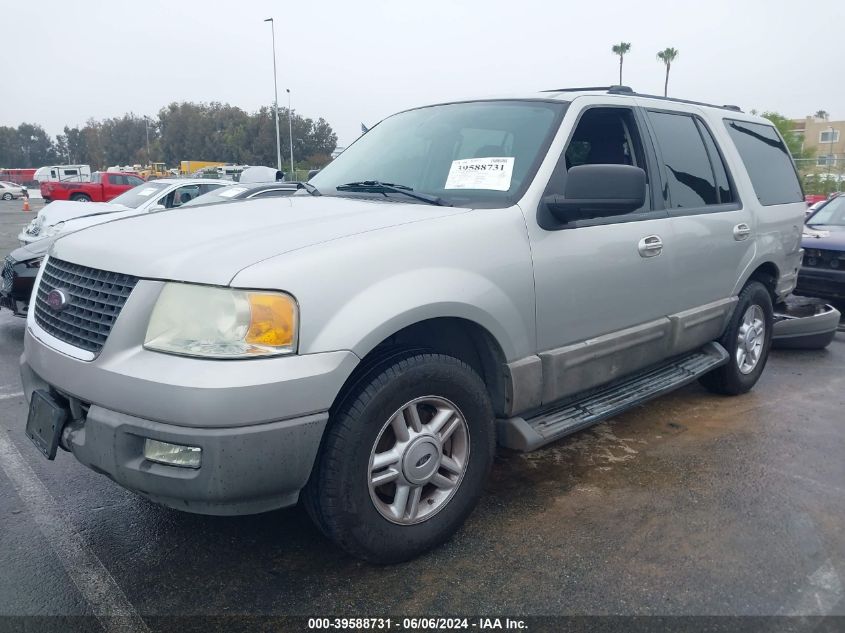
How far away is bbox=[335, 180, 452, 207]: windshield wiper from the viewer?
3.01 metres

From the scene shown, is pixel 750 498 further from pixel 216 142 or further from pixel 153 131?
pixel 153 131

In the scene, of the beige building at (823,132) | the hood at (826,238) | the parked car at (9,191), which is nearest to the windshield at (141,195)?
the hood at (826,238)

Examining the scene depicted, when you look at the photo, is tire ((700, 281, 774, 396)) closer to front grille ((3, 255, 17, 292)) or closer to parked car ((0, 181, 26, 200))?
front grille ((3, 255, 17, 292))

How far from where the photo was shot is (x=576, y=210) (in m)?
2.91

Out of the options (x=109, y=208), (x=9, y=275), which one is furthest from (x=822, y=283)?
(x=109, y=208)

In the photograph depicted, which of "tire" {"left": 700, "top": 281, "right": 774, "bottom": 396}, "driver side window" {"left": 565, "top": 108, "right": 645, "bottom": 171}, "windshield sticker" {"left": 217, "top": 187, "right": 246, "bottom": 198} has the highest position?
"driver side window" {"left": 565, "top": 108, "right": 645, "bottom": 171}

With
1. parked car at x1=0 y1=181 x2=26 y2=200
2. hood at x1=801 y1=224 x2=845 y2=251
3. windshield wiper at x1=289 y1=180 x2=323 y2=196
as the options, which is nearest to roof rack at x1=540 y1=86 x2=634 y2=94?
windshield wiper at x1=289 y1=180 x2=323 y2=196

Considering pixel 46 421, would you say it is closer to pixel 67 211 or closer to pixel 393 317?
pixel 393 317

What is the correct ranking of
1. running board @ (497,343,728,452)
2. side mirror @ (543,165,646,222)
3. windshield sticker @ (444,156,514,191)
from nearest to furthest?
side mirror @ (543,165,646,222), running board @ (497,343,728,452), windshield sticker @ (444,156,514,191)

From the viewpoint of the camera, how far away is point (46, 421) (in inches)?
96.9

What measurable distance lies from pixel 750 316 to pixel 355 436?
3411 millimetres

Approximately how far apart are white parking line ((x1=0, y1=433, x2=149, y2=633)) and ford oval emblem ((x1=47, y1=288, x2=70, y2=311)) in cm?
98

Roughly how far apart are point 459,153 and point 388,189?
423 mm

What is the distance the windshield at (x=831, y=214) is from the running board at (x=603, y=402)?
4853mm
